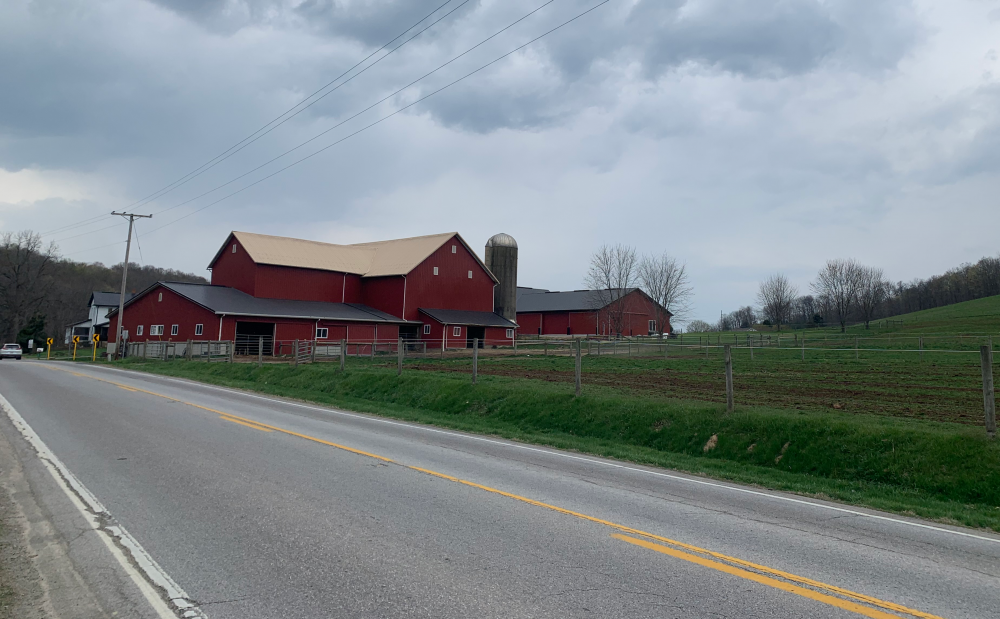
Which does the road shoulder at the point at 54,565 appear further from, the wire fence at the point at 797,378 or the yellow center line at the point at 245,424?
the wire fence at the point at 797,378

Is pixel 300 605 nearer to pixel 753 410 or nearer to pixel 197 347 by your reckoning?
pixel 753 410

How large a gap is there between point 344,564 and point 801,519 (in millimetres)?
5043

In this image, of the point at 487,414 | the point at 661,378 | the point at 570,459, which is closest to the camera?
the point at 570,459

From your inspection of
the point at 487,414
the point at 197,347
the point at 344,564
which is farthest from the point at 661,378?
the point at 197,347

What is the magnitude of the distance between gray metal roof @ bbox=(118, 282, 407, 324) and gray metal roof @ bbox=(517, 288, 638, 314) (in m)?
29.0

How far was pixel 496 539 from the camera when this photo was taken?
569 centimetres

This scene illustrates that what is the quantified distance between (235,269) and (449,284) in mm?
16871

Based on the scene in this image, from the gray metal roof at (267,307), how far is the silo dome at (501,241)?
15280 mm

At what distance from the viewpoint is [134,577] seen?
4793 millimetres

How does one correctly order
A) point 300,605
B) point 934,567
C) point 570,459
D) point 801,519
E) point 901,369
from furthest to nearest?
point 901,369 < point 570,459 < point 801,519 < point 934,567 < point 300,605

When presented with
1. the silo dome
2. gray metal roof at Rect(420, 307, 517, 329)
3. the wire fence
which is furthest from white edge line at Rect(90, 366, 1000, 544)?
the silo dome

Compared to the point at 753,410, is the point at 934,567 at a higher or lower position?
lower

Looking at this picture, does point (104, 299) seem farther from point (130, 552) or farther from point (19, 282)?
point (130, 552)

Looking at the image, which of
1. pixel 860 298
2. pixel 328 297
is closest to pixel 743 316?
pixel 860 298
